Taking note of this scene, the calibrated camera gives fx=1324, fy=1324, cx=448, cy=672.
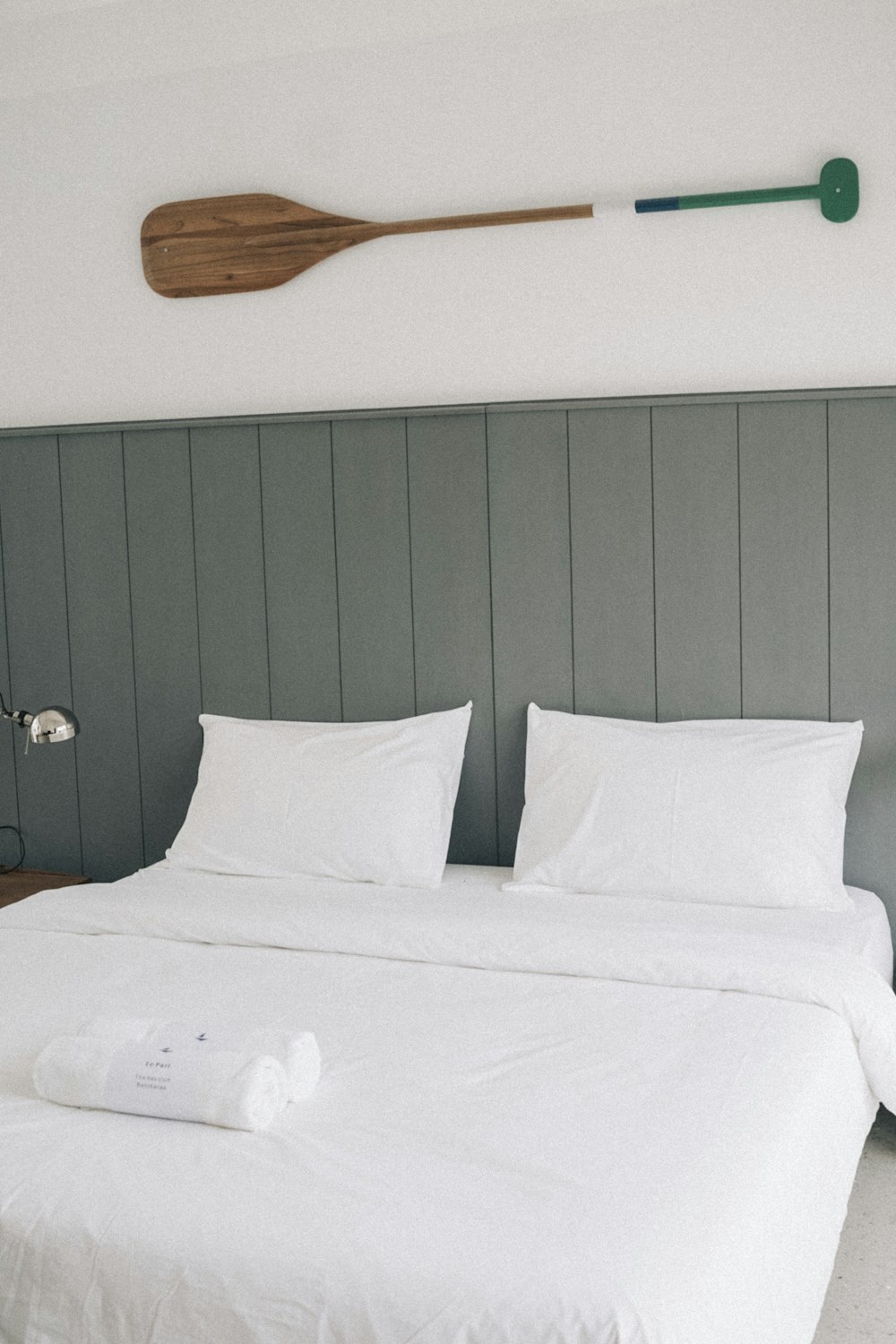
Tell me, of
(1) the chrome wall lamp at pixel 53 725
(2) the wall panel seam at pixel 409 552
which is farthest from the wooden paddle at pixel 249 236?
(1) the chrome wall lamp at pixel 53 725

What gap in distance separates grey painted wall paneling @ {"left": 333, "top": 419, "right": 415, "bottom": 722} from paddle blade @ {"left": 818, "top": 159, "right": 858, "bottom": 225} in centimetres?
104

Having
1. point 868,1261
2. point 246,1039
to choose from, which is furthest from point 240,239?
point 868,1261

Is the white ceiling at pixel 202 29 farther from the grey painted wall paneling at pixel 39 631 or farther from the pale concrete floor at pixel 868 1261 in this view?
the pale concrete floor at pixel 868 1261

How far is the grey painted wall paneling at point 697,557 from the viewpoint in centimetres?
289

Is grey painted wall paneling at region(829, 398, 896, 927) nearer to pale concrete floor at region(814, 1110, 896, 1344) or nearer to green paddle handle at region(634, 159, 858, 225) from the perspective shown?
green paddle handle at region(634, 159, 858, 225)

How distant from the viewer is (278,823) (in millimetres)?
2988

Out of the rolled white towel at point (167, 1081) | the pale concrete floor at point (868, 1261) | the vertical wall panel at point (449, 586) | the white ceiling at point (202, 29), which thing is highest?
the white ceiling at point (202, 29)

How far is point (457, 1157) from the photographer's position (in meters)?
1.67

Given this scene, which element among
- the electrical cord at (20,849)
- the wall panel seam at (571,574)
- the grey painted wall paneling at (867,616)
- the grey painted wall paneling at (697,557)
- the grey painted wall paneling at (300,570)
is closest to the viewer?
the grey painted wall paneling at (867,616)

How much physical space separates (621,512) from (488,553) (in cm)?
33

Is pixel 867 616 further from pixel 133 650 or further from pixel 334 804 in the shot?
pixel 133 650

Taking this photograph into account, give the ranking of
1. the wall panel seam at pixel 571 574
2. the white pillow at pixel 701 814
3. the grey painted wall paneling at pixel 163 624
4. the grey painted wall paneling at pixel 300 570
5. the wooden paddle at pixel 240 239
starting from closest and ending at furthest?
the white pillow at pixel 701 814, the wall panel seam at pixel 571 574, the wooden paddle at pixel 240 239, the grey painted wall paneling at pixel 300 570, the grey painted wall paneling at pixel 163 624

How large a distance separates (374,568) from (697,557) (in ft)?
2.54

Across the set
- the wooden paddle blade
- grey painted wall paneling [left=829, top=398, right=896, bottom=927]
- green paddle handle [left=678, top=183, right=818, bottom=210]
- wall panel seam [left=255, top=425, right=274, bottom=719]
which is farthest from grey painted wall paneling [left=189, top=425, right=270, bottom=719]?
grey painted wall paneling [left=829, top=398, right=896, bottom=927]
